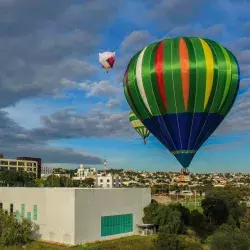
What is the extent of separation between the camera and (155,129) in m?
36.8

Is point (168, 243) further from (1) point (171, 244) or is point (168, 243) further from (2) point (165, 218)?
(2) point (165, 218)

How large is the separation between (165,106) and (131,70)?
4896mm

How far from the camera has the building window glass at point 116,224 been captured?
5103 cm

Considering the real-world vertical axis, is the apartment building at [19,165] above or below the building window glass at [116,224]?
above

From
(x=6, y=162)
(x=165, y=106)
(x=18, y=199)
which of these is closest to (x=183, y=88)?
(x=165, y=106)

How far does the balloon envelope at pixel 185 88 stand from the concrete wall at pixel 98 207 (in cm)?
1719

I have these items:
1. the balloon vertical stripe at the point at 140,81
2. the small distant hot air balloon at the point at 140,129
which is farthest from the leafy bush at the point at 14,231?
the small distant hot air balloon at the point at 140,129

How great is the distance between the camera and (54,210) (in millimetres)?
49969

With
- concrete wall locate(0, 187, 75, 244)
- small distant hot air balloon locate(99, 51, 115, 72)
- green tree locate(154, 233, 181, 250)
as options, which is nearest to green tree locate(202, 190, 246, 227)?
green tree locate(154, 233, 181, 250)

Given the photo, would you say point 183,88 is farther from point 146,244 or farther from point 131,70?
point 146,244

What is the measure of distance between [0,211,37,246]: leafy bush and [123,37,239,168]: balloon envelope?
23146 mm

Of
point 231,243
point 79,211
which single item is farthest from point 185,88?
point 79,211

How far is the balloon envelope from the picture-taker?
1329 inches

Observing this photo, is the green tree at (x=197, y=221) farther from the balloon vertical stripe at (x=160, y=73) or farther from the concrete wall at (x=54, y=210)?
the balloon vertical stripe at (x=160, y=73)
